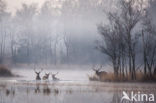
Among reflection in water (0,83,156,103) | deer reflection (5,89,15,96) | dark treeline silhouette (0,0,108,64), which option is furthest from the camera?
dark treeline silhouette (0,0,108,64)

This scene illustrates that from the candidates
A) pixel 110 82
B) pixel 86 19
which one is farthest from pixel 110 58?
pixel 86 19

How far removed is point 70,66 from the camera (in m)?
6.54

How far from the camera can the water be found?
527 centimetres

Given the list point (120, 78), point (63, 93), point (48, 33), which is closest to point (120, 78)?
point (120, 78)

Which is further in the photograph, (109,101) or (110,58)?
(110,58)

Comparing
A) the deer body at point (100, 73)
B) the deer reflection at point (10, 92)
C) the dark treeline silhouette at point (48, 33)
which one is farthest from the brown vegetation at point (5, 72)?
the deer body at point (100, 73)

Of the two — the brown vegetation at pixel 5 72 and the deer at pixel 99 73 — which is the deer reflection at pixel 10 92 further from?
the deer at pixel 99 73

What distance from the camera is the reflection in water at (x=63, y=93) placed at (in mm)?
5207

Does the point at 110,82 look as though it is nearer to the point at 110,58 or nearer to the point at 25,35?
the point at 110,58

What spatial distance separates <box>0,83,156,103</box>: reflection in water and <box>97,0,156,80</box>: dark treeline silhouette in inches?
17.9

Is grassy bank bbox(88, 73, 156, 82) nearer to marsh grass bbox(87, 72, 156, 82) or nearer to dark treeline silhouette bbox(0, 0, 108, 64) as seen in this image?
marsh grass bbox(87, 72, 156, 82)

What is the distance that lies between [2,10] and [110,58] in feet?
7.05

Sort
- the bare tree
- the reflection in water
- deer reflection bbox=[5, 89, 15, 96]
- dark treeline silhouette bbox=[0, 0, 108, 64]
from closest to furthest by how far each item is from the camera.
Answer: the reflection in water < deer reflection bbox=[5, 89, 15, 96] < the bare tree < dark treeline silhouette bbox=[0, 0, 108, 64]

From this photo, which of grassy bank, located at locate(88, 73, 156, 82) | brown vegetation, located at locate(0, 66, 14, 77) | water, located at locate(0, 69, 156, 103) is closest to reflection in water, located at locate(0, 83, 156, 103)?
water, located at locate(0, 69, 156, 103)
